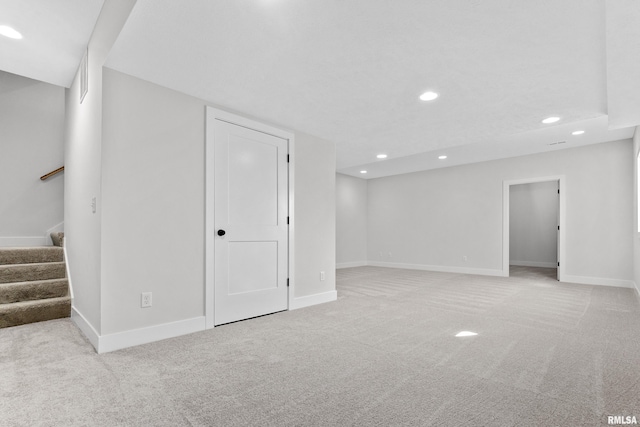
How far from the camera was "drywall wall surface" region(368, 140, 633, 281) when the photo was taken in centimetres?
553

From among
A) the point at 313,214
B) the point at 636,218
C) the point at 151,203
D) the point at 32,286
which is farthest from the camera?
the point at 636,218

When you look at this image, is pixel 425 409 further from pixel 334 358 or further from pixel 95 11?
pixel 95 11

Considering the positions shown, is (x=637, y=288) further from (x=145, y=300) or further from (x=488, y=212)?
(x=145, y=300)

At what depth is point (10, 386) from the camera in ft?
6.40

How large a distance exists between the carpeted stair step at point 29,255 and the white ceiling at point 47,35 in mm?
2004

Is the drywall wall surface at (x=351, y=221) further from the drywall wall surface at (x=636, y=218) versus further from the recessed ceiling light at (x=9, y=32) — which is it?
the recessed ceiling light at (x=9, y=32)

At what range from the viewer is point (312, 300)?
4.23 metres

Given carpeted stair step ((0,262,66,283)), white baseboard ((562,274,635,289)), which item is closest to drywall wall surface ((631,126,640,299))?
white baseboard ((562,274,635,289))

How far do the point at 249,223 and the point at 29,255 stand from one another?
274cm

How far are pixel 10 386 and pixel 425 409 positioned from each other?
243 cm

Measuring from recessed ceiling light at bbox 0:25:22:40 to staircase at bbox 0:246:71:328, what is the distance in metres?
2.41

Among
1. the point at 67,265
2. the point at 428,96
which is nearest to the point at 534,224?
the point at 428,96

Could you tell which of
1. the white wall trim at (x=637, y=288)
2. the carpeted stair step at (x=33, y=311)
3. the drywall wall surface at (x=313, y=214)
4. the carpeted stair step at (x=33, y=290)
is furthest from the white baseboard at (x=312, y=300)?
the white wall trim at (x=637, y=288)

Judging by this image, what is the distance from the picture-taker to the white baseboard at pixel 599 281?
17.8 feet
